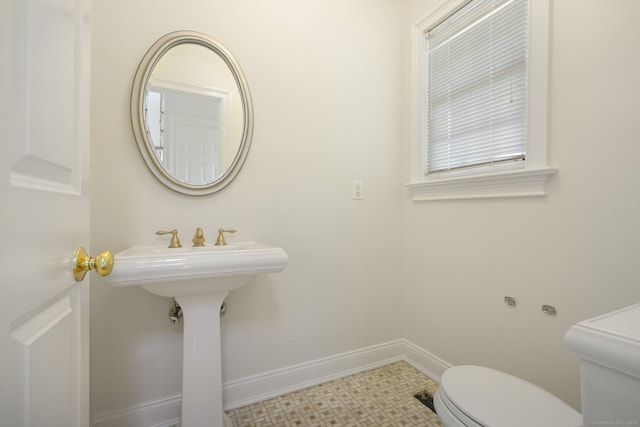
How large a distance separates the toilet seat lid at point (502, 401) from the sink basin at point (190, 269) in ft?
2.55

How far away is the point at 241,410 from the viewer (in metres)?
1.46

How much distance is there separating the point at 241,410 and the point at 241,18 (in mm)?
2038

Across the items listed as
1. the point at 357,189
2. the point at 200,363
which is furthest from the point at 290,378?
the point at 357,189

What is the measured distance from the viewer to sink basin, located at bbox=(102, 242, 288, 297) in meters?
0.95

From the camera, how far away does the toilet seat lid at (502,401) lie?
2.71ft

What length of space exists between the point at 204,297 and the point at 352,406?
38.4 inches

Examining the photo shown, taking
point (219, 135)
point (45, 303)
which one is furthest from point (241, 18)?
point (45, 303)

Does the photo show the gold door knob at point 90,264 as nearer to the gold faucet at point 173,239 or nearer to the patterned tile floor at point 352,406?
the gold faucet at point 173,239

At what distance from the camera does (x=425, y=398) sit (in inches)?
60.9

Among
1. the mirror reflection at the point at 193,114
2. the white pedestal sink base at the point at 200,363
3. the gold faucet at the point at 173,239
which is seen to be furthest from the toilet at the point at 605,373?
the mirror reflection at the point at 193,114

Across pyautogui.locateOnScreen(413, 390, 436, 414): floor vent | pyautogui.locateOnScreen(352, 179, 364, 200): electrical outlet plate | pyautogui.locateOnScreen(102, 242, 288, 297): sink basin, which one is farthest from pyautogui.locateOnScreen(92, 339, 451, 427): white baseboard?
pyautogui.locateOnScreen(352, 179, 364, 200): electrical outlet plate

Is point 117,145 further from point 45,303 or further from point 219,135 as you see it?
point 45,303

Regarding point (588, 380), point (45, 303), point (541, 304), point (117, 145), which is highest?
point (117, 145)

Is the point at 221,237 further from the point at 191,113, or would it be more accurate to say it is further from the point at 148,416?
the point at 148,416
